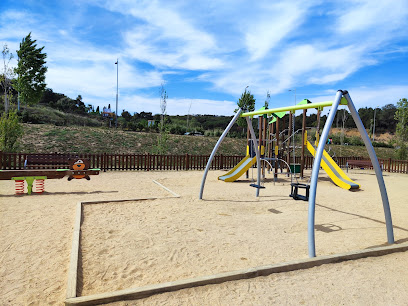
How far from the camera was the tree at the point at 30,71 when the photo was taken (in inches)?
1092

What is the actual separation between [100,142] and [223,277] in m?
25.5

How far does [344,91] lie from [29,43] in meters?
32.3

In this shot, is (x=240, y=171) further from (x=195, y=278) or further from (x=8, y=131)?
(x=8, y=131)

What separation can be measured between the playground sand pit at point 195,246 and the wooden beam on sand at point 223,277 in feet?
0.28

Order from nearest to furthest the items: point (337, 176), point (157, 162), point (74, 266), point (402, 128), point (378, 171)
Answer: point (74, 266), point (378, 171), point (337, 176), point (157, 162), point (402, 128)

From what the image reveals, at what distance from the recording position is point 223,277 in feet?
11.1

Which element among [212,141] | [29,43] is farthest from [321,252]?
[29,43]

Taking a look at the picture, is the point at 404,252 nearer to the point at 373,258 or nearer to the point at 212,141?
the point at 373,258

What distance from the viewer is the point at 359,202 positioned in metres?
8.68

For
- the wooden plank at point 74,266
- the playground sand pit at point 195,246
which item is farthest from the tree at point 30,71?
the wooden plank at point 74,266

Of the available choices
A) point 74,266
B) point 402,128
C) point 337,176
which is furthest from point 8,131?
point 402,128

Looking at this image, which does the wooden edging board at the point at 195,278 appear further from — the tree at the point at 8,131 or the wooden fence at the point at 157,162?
the tree at the point at 8,131

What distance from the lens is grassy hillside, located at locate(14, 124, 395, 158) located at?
2364 cm

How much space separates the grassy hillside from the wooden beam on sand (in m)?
17.5
